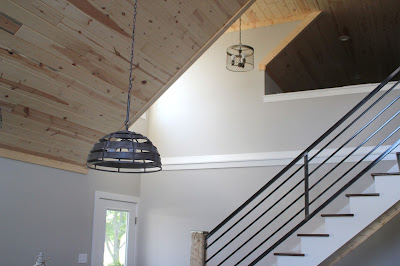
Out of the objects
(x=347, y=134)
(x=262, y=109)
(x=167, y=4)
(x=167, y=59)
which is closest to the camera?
(x=167, y=4)

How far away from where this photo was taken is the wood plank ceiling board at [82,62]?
12.1ft

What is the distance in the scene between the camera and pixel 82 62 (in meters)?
4.16

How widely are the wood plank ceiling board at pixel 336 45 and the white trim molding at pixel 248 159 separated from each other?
4.41 ft

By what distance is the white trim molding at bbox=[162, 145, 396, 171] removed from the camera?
551 centimetres

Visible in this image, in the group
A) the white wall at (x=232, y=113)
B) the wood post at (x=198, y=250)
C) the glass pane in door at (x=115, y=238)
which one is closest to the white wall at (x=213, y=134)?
the white wall at (x=232, y=113)

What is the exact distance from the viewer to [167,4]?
4.26 meters

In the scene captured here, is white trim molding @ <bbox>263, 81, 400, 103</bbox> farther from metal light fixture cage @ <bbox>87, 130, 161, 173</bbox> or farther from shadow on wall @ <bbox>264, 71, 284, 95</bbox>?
metal light fixture cage @ <bbox>87, 130, 161, 173</bbox>

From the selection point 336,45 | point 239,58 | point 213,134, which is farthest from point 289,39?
point 213,134

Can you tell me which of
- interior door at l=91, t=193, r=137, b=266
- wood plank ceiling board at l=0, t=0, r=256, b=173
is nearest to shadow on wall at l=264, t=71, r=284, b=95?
wood plank ceiling board at l=0, t=0, r=256, b=173

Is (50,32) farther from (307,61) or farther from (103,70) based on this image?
(307,61)

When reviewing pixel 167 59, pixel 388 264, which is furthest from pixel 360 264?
pixel 167 59

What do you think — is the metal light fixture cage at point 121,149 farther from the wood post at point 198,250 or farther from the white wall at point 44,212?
the white wall at point 44,212

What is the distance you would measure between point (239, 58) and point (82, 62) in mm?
2463

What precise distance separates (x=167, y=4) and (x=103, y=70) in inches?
36.2
